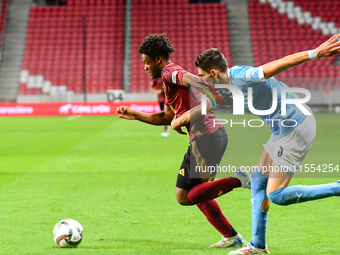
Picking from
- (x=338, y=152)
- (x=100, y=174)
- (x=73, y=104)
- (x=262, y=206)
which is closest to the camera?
(x=262, y=206)

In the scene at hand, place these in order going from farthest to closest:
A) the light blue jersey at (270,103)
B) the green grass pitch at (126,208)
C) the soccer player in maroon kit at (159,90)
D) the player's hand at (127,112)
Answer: the soccer player in maroon kit at (159,90)
the player's hand at (127,112)
the green grass pitch at (126,208)
the light blue jersey at (270,103)

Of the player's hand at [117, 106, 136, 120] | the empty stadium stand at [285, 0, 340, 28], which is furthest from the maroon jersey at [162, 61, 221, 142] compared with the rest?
the empty stadium stand at [285, 0, 340, 28]

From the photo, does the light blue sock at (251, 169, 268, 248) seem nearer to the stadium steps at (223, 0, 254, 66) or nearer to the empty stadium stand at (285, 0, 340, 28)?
the stadium steps at (223, 0, 254, 66)

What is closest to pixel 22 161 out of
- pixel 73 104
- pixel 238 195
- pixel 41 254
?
pixel 238 195

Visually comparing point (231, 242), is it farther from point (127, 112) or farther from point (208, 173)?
point (127, 112)

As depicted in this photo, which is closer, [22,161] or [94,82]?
[22,161]

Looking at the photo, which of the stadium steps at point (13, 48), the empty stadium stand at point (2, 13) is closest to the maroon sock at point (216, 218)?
the stadium steps at point (13, 48)

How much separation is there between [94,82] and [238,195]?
18262 mm

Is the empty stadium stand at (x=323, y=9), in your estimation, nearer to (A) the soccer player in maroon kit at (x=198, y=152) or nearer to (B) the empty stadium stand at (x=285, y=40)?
(B) the empty stadium stand at (x=285, y=40)

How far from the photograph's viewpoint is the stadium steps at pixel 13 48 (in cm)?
2308

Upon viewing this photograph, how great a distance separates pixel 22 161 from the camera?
8586 millimetres

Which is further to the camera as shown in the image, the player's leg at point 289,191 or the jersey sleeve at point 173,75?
the jersey sleeve at point 173,75

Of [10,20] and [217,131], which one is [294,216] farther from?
[10,20]

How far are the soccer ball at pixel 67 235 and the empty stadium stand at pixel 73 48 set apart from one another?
18.3m
